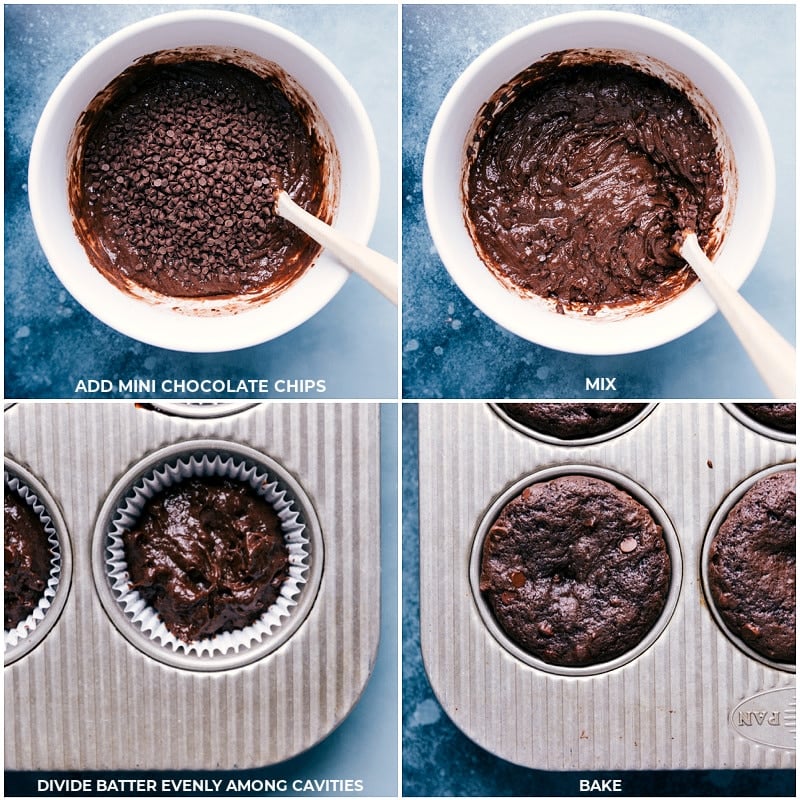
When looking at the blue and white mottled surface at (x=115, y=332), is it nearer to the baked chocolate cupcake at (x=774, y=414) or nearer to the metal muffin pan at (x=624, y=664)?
the metal muffin pan at (x=624, y=664)

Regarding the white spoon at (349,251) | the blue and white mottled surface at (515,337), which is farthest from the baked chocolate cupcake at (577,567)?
the white spoon at (349,251)

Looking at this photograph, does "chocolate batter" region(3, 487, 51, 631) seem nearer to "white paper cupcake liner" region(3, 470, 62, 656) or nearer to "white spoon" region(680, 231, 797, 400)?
"white paper cupcake liner" region(3, 470, 62, 656)

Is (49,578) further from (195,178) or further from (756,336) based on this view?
(756,336)

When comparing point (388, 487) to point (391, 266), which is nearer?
point (391, 266)

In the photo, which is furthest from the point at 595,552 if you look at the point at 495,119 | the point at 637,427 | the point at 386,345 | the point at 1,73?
the point at 1,73

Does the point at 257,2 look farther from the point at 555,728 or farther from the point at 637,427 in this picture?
the point at 555,728
